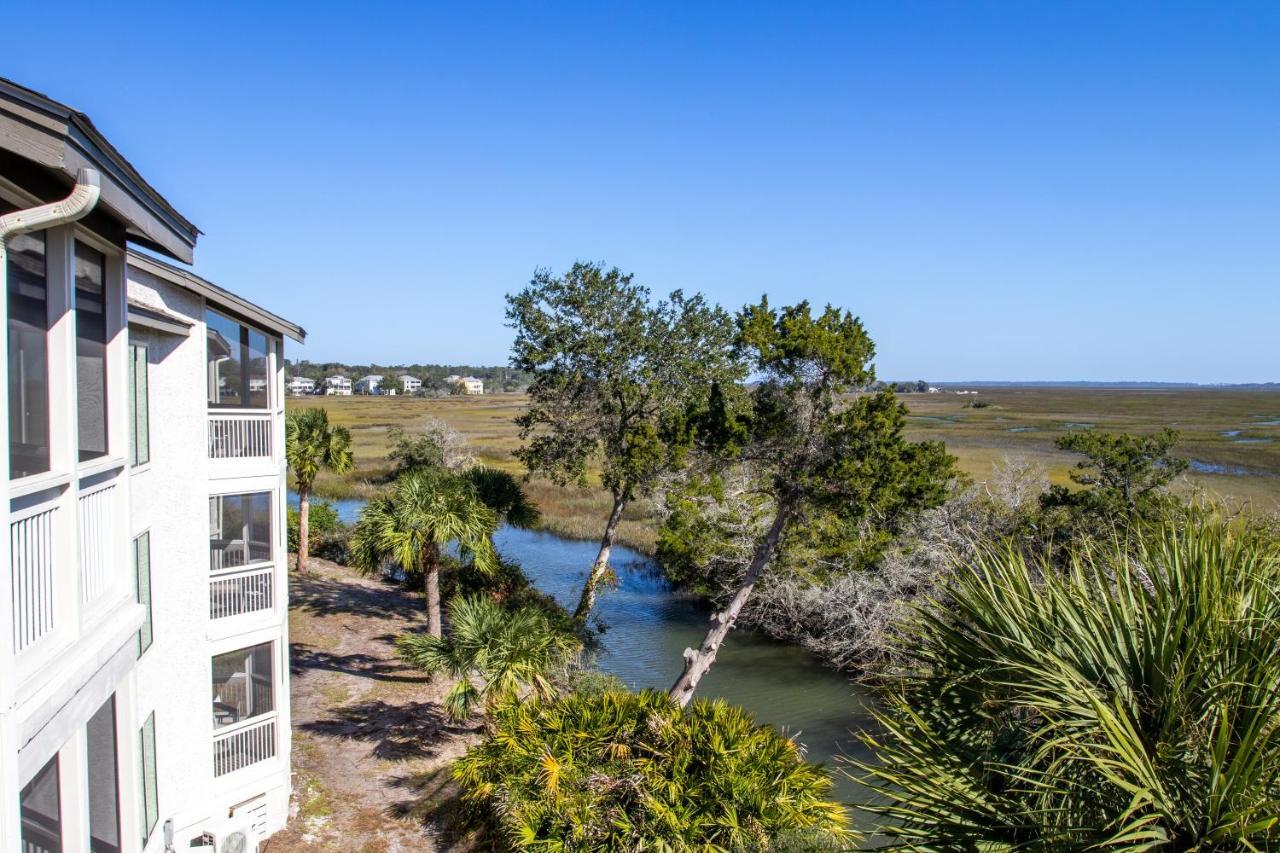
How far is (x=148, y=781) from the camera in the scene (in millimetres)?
6762

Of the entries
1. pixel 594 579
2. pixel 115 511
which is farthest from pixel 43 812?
pixel 594 579

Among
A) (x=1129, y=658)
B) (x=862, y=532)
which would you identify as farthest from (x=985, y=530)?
(x=1129, y=658)

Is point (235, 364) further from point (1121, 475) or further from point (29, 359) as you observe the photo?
point (1121, 475)

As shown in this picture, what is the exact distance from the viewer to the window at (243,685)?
10797mm

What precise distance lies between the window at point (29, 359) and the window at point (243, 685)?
7.51 meters

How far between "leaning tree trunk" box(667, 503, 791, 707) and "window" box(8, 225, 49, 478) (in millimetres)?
14408

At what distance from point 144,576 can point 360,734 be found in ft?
31.3

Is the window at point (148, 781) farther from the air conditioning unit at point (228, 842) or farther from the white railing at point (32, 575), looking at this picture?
the white railing at point (32, 575)

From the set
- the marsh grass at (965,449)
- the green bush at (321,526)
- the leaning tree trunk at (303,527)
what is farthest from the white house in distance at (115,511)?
the green bush at (321,526)

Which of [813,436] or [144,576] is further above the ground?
[813,436]

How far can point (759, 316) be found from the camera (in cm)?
1869

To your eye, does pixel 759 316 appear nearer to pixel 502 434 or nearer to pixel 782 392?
pixel 782 392

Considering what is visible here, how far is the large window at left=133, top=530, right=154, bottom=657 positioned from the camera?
7.13 m

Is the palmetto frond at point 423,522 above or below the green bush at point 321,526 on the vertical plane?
above
